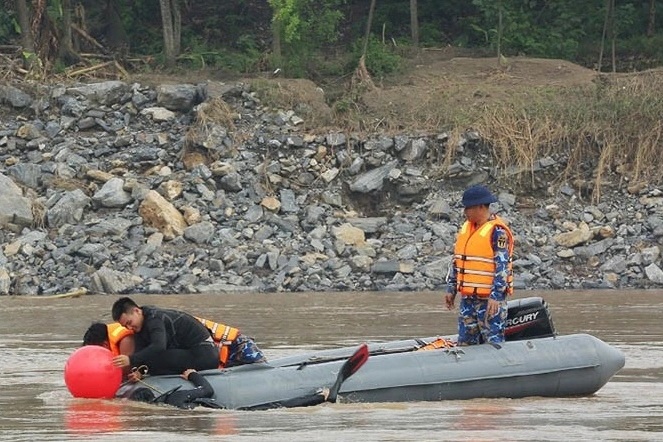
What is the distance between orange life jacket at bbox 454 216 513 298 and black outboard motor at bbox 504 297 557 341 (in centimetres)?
52

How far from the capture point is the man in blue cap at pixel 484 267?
1110cm

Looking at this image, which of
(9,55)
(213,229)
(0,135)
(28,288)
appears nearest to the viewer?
(28,288)

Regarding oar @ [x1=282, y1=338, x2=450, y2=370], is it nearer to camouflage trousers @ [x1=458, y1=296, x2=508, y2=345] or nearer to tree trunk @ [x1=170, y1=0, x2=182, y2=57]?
camouflage trousers @ [x1=458, y1=296, x2=508, y2=345]

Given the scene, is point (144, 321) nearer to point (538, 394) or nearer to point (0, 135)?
point (538, 394)

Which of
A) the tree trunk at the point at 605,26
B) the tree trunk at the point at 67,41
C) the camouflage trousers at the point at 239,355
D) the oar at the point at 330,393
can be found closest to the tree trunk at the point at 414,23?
the tree trunk at the point at 605,26

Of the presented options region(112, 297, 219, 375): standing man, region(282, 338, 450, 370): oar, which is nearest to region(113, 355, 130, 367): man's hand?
region(112, 297, 219, 375): standing man

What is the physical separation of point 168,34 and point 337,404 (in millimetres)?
20391

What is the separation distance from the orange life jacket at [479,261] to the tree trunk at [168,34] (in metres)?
19.3

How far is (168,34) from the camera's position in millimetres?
29984

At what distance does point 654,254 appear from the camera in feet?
72.5

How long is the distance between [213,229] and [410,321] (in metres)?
6.72

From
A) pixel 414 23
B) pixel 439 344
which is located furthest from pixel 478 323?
pixel 414 23

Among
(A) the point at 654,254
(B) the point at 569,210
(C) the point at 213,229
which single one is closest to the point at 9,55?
(C) the point at 213,229

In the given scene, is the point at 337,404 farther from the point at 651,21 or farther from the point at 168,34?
the point at 651,21
